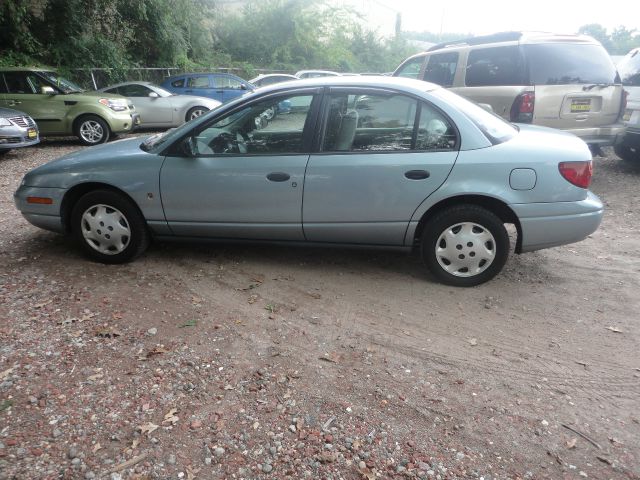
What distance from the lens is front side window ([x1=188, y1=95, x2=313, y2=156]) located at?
4121mm

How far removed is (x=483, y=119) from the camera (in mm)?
4086

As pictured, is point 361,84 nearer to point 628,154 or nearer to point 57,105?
point 628,154

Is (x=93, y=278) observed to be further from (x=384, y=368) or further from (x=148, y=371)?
(x=384, y=368)

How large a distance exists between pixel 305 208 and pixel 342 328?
3.58 ft

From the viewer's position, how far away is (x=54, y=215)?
448 cm

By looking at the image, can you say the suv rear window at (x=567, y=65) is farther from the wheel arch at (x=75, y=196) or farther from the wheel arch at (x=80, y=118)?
the wheel arch at (x=80, y=118)

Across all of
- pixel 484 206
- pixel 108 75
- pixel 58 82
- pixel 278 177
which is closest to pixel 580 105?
pixel 484 206

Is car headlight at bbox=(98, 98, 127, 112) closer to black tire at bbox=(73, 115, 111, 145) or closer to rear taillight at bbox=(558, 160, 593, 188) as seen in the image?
black tire at bbox=(73, 115, 111, 145)

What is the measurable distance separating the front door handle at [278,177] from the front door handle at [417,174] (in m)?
0.96

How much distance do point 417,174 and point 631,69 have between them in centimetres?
623

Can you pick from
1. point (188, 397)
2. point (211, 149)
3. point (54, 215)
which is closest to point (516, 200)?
point (211, 149)

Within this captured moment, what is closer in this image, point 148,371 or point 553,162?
point 148,371

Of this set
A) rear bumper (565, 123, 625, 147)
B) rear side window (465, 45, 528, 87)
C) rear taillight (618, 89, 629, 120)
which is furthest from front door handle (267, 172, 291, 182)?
rear taillight (618, 89, 629, 120)

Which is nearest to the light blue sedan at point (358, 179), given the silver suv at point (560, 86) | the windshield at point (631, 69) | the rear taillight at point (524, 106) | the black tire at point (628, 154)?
the rear taillight at point (524, 106)
